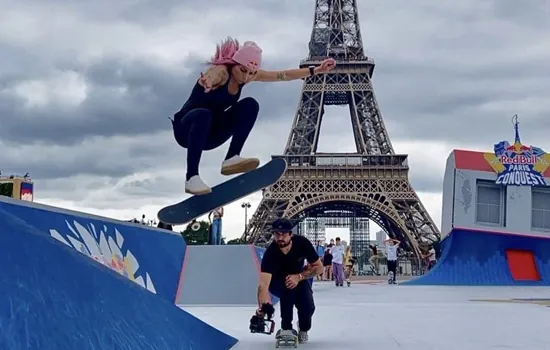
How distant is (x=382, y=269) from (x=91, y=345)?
53.7 meters

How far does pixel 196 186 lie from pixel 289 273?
73.5 inches

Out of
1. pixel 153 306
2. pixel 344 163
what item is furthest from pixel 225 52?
pixel 344 163

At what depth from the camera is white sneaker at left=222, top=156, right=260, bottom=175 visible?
280 inches

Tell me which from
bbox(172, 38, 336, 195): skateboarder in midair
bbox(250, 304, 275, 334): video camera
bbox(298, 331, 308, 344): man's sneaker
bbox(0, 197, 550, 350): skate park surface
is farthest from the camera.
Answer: bbox(172, 38, 336, 195): skateboarder in midair

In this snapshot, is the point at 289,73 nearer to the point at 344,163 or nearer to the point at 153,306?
the point at 153,306

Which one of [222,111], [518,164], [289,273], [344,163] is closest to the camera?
[289,273]

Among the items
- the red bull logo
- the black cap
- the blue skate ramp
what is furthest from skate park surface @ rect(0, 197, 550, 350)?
the red bull logo

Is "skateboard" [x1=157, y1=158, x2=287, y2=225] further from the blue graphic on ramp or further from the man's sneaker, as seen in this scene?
the man's sneaker

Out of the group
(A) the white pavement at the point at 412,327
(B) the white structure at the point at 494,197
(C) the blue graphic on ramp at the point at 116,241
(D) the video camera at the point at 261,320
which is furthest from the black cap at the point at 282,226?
(B) the white structure at the point at 494,197

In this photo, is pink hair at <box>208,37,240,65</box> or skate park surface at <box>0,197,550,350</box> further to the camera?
pink hair at <box>208,37,240,65</box>

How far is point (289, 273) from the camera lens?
18.0ft

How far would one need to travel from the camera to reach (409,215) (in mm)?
42688

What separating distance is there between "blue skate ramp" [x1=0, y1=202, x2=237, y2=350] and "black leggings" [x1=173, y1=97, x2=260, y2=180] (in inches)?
125

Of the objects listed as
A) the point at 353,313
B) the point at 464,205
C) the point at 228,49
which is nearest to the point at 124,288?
the point at 228,49
